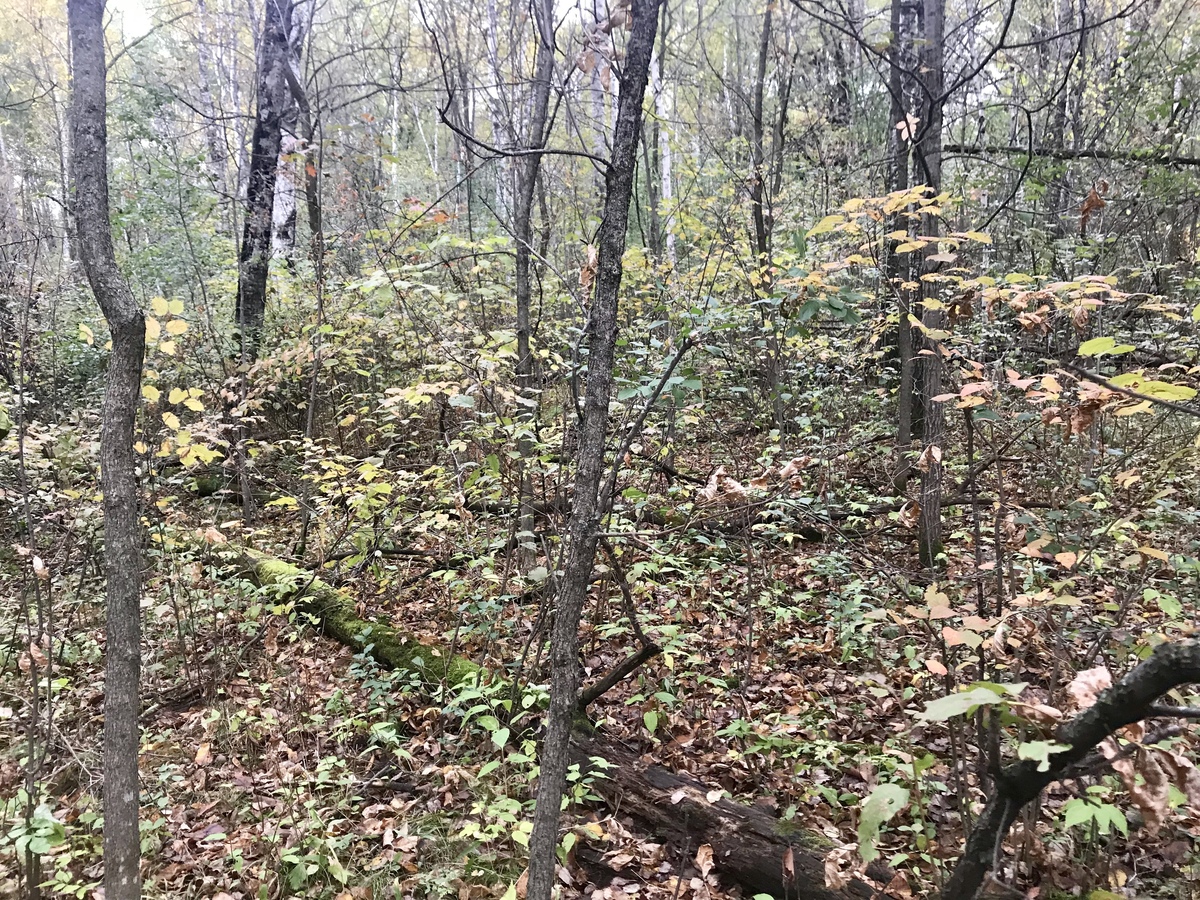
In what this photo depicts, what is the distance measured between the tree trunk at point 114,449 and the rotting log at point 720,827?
2.04 meters

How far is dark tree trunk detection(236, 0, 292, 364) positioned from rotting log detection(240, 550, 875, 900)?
6.19m

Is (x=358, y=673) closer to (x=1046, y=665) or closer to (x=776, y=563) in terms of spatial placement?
(x=776, y=563)

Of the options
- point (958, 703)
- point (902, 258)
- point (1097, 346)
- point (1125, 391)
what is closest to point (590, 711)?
point (958, 703)

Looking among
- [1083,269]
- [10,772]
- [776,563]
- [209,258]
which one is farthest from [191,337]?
[1083,269]

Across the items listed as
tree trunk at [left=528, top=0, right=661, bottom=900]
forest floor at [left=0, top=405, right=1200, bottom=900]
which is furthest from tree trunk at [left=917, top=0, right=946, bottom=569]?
tree trunk at [left=528, top=0, right=661, bottom=900]

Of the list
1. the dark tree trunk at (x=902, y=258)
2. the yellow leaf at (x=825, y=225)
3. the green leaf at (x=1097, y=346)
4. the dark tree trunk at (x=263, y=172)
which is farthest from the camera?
the dark tree trunk at (x=263, y=172)

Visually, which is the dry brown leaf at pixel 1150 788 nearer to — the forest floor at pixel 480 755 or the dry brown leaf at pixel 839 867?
the forest floor at pixel 480 755

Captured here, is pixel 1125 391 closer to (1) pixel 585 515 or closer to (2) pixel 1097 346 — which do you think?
(2) pixel 1097 346

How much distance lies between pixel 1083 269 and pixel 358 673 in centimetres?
854

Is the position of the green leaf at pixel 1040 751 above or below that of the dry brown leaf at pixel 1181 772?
above

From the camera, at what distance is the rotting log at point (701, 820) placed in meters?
2.68

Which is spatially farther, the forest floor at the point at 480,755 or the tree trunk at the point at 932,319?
the tree trunk at the point at 932,319

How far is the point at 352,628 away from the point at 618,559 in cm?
213

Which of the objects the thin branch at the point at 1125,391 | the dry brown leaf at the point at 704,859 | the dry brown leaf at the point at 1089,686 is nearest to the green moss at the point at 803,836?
the dry brown leaf at the point at 704,859
